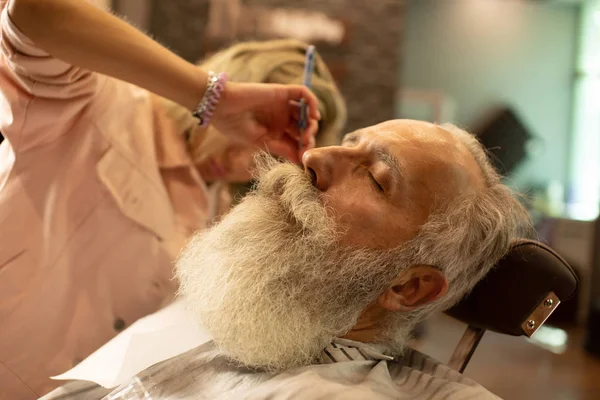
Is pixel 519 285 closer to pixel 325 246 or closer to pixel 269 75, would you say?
pixel 325 246

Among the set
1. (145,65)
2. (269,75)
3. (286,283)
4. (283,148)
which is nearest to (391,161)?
(286,283)

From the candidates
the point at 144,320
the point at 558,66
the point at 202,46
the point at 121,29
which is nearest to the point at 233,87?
the point at 121,29

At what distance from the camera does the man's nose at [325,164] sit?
3.90 ft

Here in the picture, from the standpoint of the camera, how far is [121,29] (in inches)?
45.6

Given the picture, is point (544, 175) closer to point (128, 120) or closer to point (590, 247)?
point (590, 247)

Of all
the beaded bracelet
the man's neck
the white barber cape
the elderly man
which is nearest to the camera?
the white barber cape

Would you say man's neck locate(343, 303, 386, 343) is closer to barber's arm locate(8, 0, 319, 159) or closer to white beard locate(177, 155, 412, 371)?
white beard locate(177, 155, 412, 371)

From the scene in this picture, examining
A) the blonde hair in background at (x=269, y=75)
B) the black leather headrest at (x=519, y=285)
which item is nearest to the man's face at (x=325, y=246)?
the black leather headrest at (x=519, y=285)

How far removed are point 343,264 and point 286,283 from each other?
119 mm

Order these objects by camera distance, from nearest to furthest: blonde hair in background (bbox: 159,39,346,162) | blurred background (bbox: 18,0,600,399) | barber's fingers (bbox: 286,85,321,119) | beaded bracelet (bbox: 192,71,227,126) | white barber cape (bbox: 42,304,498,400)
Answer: white barber cape (bbox: 42,304,498,400) → beaded bracelet (bbox: 192,71,227,126) → barber's fingers (bbox: 286,85,321,119) → blonde hair in background (bbox: 159,39,346,162) → blurred background (bbox: 18,0,600,399)

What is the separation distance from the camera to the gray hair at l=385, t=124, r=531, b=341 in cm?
115

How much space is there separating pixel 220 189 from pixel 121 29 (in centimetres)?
85

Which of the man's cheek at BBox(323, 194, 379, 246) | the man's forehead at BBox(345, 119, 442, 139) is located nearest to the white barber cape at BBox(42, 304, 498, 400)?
the man's cheek at BBox(323, 194, 379, 246)

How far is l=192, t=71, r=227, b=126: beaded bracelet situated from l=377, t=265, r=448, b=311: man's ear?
581 millimetres
